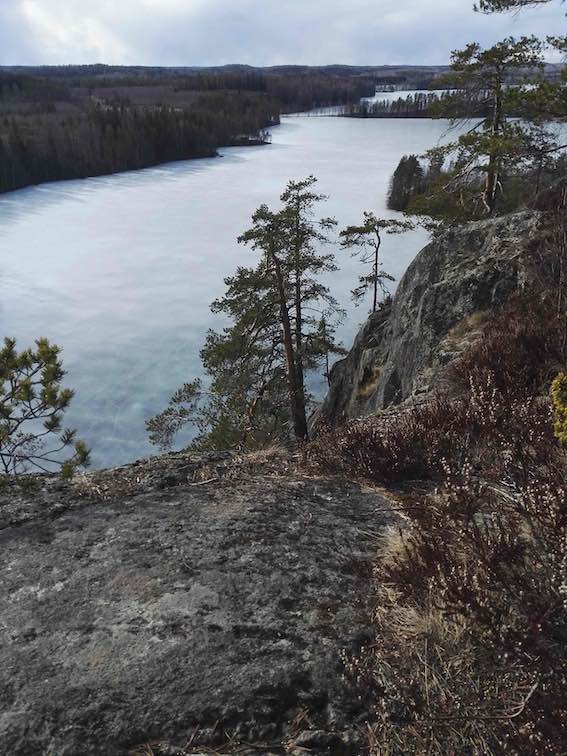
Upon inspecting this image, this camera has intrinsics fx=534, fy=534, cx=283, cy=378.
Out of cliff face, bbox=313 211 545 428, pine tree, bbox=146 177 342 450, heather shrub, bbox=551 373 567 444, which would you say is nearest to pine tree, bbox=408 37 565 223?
cliff face, bbox=313 211 545 428

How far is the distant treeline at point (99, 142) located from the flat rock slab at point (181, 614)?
93.3m

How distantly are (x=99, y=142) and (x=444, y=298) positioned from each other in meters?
103

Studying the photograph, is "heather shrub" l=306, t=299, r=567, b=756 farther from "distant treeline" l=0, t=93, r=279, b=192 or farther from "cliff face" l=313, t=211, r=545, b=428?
"distant treeline" l=0, t=93, r=279, b=192

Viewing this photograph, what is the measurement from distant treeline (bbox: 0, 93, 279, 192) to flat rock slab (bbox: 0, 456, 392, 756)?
93.3 meters

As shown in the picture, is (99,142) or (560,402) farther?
(99,142)

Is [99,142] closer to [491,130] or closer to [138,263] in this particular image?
[138,263]

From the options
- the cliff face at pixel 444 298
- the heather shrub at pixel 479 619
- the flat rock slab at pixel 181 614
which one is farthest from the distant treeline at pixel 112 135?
the heather shrub at pixel 479 619

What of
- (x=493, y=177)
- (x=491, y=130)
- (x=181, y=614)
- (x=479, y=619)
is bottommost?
(x=181, y=614)

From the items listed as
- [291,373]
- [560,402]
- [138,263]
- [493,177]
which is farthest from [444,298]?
[138,263]

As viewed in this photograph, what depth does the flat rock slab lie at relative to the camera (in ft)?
7.52

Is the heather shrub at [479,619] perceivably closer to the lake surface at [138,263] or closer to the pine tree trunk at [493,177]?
the pine tree trunk at [493,177]

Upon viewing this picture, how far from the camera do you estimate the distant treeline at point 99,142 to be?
8644 cm

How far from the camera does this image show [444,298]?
11.4m

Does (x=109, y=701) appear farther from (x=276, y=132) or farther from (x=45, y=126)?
(x=276, y=132)
